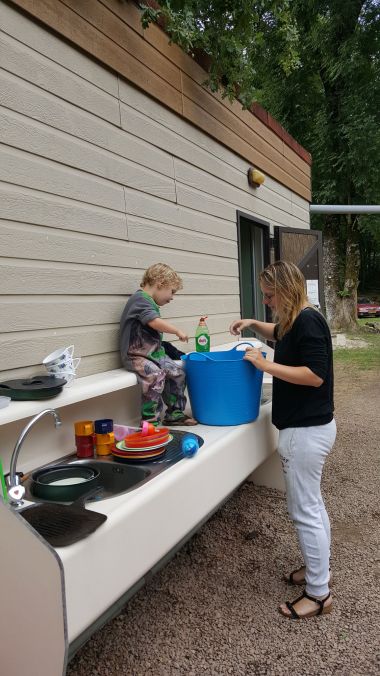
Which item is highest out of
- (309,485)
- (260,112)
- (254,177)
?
(260,112)

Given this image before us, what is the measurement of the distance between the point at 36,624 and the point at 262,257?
17.3ft

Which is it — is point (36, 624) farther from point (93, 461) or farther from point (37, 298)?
point (37, 298)

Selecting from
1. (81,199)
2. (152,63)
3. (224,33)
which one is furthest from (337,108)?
(81,199)

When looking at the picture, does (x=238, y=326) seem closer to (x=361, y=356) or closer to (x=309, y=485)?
(x=309, y=485)

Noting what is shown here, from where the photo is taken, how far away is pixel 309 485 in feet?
7.76

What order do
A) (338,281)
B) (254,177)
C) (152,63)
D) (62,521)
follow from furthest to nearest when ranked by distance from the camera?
(338,281) < (254,177) < (152,63) < (62,521)

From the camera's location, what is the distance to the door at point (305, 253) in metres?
5.84

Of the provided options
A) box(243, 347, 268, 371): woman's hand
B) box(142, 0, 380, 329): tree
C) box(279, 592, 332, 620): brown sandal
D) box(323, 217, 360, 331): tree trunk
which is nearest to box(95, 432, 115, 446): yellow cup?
box(243, 347, 268, 371): woman's hand

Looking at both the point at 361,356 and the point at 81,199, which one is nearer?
the point at 81,199

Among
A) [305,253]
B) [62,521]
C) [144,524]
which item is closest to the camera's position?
[62,521]

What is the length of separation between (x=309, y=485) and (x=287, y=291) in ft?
3.12

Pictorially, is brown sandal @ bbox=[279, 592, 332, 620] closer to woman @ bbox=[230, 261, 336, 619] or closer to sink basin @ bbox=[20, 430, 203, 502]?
woman @ bbox=[230, 261, 336, 619]

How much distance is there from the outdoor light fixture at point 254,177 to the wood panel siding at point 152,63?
0.44ft

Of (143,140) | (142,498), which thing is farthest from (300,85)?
(142,498)
